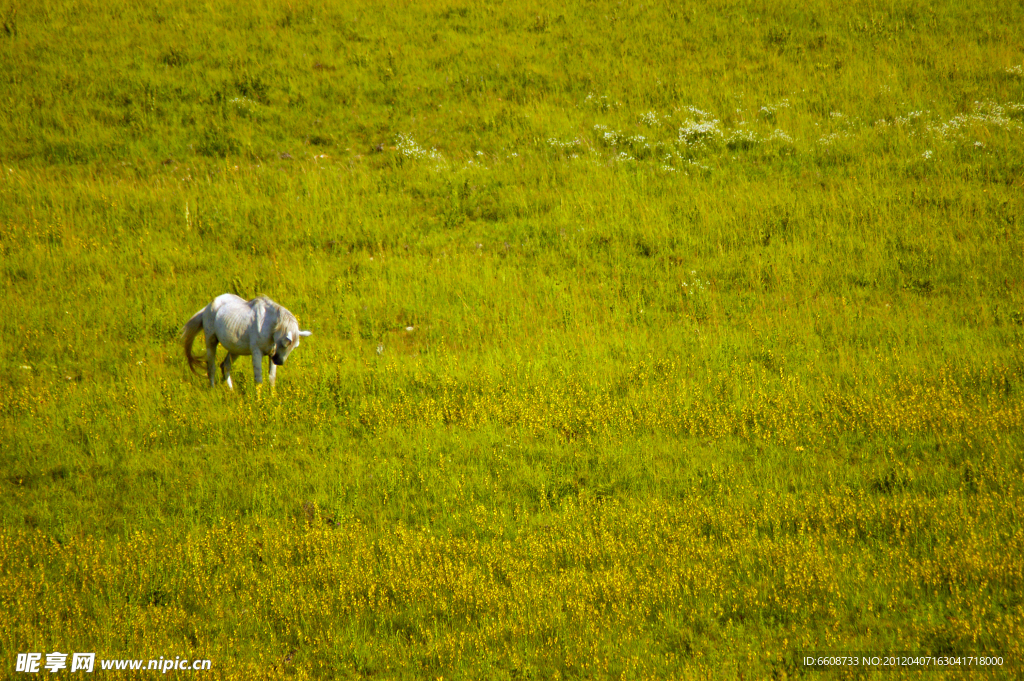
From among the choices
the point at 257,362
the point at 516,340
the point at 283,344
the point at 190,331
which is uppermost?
the point at 516,340

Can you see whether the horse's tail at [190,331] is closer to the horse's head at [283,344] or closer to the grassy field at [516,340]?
the grassy field at [516,340]

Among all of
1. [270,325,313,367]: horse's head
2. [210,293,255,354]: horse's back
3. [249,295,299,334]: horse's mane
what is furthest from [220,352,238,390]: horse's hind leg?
[249,295,299,334]: horse's mane

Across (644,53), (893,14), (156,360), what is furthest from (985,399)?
(893,14)

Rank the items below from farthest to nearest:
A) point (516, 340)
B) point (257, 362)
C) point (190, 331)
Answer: point (516, 340) → point (190, 331) → point (257, 362)

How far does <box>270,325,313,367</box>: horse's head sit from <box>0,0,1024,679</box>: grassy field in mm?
582

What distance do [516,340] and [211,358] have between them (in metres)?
4.26

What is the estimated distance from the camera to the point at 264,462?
8.67 m

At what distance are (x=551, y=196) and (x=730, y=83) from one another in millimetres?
7782

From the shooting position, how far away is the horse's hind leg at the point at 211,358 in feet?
32.2

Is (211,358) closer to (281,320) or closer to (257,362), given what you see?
(257,362)

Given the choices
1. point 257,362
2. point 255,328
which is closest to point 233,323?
point 255,328

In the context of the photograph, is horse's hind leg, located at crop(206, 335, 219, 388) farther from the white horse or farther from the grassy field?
the grassy field

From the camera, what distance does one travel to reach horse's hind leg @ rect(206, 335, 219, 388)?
983cm

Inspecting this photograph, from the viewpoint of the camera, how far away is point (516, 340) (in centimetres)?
1147
